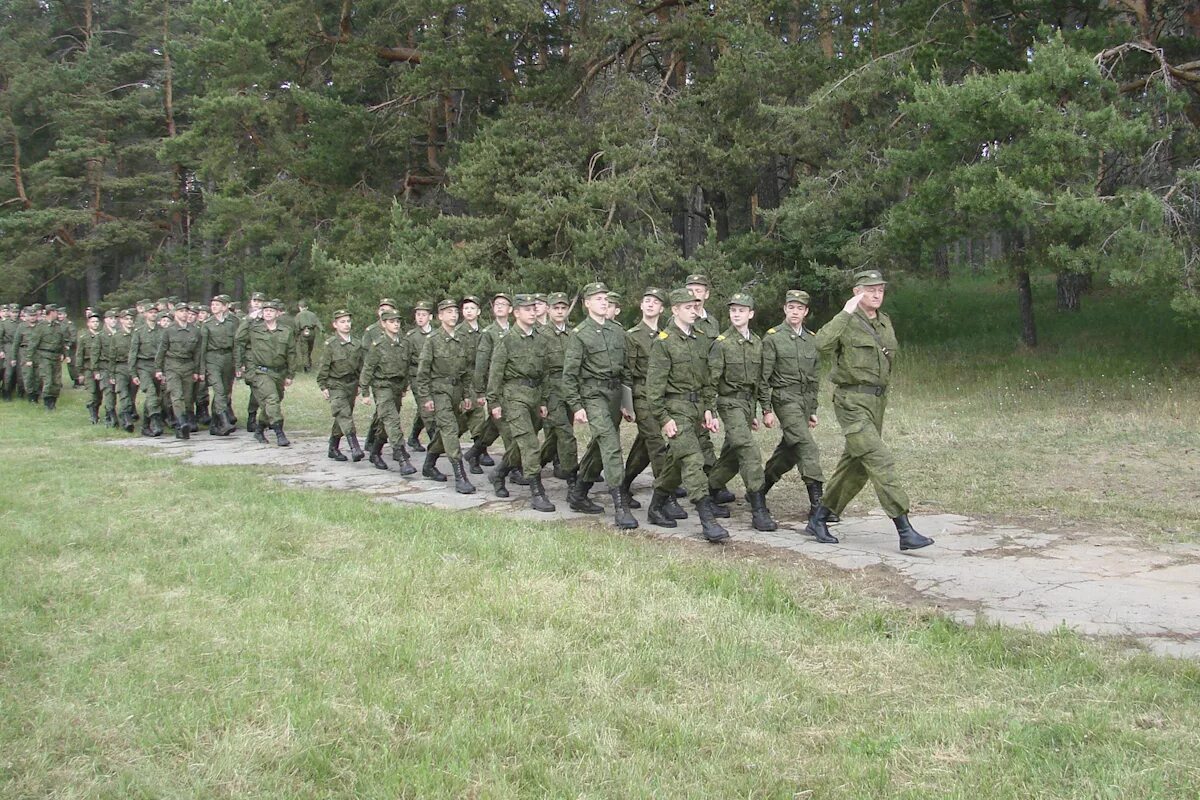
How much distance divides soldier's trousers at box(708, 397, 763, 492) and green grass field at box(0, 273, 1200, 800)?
32.7 inches

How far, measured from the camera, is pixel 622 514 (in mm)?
8516

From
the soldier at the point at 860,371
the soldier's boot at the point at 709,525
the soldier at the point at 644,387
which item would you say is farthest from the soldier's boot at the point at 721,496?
the soldier at the point at 860,371

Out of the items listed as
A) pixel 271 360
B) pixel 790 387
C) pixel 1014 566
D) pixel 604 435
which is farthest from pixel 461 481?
pixel 1014 566

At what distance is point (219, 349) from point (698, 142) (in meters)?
10.1

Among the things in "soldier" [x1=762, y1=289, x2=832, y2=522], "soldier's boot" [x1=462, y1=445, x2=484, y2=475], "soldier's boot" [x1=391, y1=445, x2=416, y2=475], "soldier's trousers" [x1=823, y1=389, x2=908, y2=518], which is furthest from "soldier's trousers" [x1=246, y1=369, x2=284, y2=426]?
"soldier's trousers" [x1=823, y1=389, x2=908, y2=518]

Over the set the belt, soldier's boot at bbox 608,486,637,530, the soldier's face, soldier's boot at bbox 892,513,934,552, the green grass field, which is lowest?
the green grass field

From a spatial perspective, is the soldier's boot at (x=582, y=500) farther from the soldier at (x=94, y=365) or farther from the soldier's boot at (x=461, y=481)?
the soldier at (x=94, y=365)

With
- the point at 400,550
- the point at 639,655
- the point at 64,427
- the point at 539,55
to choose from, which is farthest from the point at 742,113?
the point at 639,655

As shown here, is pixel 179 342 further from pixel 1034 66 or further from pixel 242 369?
pixel 1034 66

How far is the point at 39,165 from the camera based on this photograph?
123ft

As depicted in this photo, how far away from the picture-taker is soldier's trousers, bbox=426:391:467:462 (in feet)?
34.9

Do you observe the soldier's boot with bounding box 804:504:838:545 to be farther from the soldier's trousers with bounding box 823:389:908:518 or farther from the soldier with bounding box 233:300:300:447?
the soldier with bounding box 233:300:300:447

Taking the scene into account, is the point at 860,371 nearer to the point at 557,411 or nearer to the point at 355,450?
the point at 557,411

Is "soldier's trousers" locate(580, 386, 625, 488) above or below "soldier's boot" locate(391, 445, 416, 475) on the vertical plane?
above
